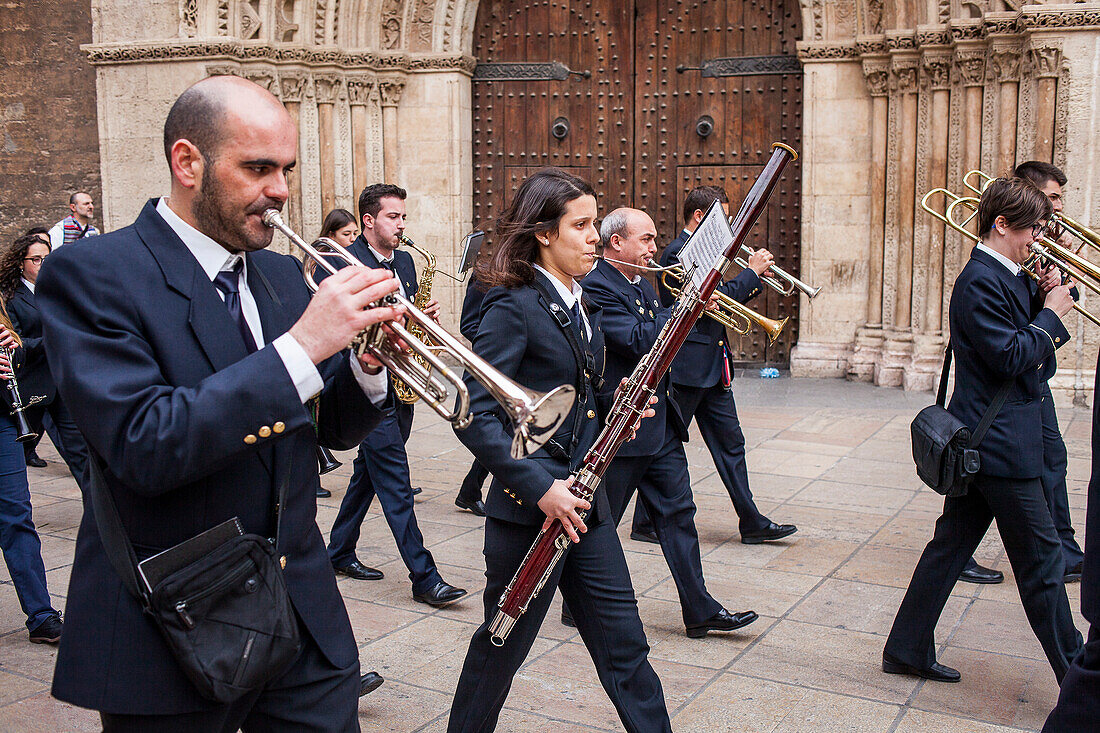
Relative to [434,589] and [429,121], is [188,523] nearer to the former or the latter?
[434,589]

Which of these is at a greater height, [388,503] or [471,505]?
[388,503]

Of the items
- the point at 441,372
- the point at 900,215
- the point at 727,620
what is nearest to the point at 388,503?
the point at 727,620

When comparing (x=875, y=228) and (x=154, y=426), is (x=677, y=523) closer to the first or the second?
(x=154, y=426)

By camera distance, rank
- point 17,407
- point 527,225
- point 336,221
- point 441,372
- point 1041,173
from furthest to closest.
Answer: point 336,221
point 1041,173
point 17,407
point 527,225
point 441,372

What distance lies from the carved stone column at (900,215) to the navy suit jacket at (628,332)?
234 inches

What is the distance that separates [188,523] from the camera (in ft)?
6.55

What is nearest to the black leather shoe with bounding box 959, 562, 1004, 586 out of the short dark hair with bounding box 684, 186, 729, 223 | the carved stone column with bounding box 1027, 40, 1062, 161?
the short dark hair with bounding box 684, 186, 729, 223

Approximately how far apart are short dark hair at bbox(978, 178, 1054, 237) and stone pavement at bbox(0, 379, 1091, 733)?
1723 millimetres

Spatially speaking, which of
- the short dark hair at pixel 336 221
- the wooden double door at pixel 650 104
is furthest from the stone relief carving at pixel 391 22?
the short dark hair at pixel 336 221

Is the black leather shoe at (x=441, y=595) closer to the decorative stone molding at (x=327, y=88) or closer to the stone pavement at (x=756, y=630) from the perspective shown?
the stone pavement at (x=756, y=630)

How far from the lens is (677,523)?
4527 mm

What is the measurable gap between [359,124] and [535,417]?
9.86 meters

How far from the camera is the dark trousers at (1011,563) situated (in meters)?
3.75

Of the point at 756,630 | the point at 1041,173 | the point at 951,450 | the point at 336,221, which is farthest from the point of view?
the point at 336,221
